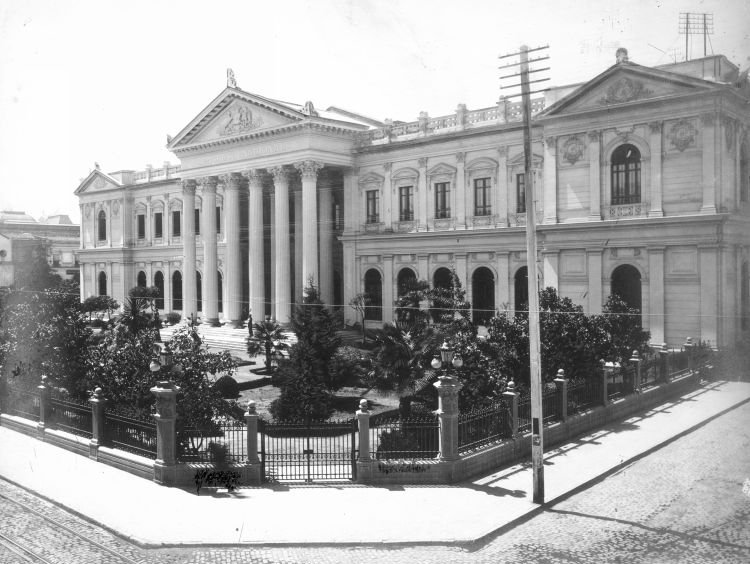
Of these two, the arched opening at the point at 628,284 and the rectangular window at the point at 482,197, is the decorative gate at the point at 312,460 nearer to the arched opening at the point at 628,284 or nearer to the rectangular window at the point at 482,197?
the arched opening at the point at 628,284

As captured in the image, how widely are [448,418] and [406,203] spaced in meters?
26.4

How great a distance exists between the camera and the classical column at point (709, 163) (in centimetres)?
2925

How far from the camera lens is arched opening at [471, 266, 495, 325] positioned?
3875cm

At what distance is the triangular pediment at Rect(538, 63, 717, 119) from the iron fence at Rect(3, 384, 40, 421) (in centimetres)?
2340

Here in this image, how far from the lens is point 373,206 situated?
4306cm

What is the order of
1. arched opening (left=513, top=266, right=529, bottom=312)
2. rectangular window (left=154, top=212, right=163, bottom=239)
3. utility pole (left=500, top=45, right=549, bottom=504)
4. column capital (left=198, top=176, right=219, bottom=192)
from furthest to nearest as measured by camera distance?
1. rectangular window (left=154, top=212, right=163, bottom=239)
2. column capital (left=198, top=176, right=219, bottom=192)
3. arched opening (left=513, top=266, right=529, bottom=312)
4. utility pole (left=500, top=45, right=549, bottom=504)

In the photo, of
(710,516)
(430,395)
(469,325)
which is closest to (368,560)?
(710,516)

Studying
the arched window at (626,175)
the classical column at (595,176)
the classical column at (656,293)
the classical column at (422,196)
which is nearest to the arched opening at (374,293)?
the classical column at (422,196)

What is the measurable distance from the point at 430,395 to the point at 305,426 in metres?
5.63

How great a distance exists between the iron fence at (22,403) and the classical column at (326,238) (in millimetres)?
22297

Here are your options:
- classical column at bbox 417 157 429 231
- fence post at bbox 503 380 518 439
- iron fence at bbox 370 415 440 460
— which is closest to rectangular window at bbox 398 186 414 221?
classical column at bbox 417 157 429 231

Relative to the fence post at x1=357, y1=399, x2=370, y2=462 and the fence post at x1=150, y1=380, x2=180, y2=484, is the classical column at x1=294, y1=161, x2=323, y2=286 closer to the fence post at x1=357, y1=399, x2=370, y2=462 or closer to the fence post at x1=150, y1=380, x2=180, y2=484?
the fence post at x1=150, y1=380, x2=180, y2=484

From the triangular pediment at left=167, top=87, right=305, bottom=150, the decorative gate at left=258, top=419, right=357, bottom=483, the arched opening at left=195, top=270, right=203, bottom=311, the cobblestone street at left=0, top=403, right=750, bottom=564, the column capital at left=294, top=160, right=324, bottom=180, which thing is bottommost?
the cobblestone street at left=0, top=403, right=750, bottom=564

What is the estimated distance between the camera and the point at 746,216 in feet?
101
